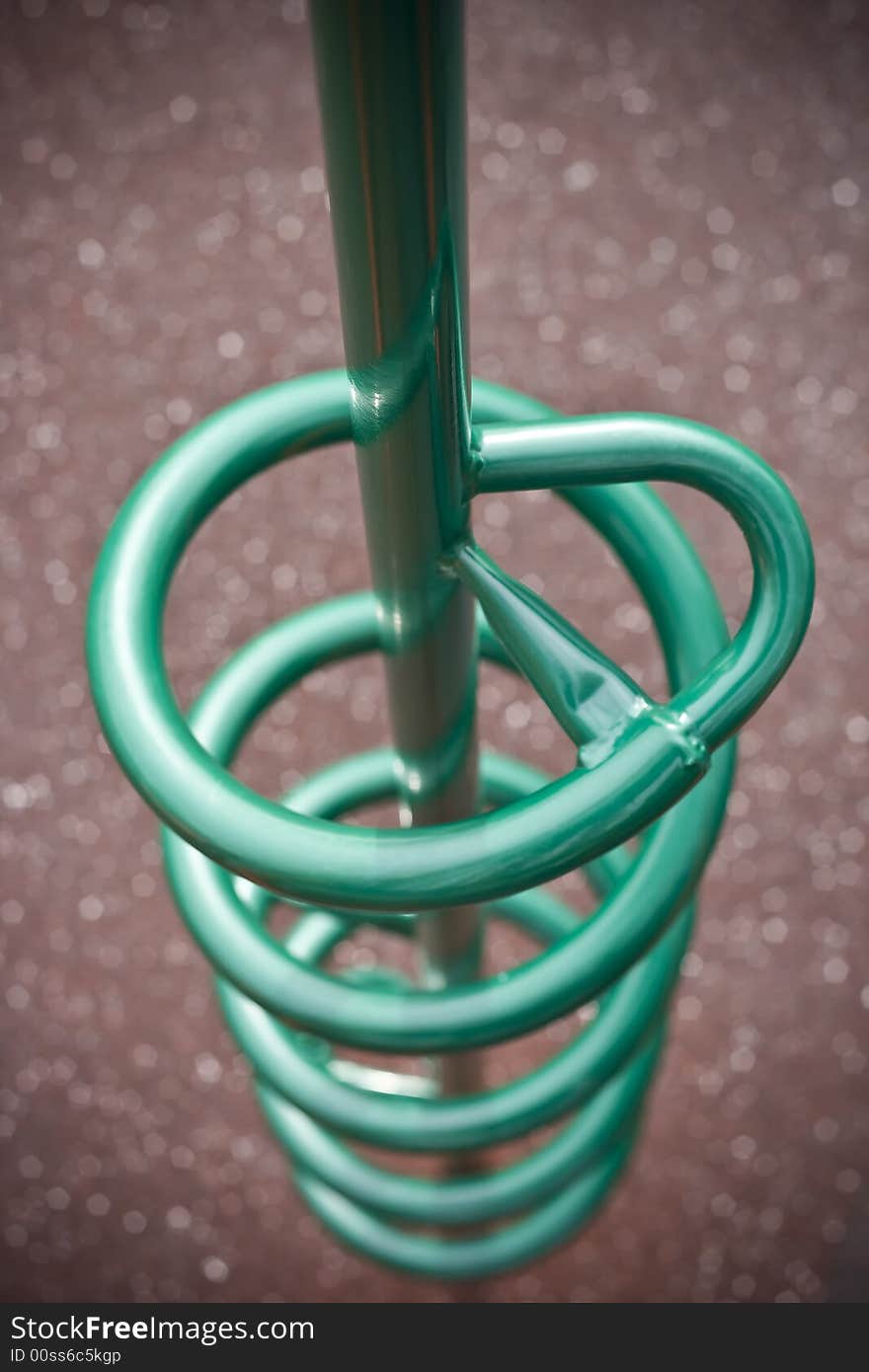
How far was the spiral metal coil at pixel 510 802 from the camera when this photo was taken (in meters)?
0.24

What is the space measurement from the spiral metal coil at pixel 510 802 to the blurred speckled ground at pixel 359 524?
280mm

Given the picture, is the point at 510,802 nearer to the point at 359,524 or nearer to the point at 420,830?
the point at 420,830

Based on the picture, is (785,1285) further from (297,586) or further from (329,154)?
(329,154)

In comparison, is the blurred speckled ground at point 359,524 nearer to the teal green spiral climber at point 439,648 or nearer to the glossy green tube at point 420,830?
the teal green spiral climber at point 439,648

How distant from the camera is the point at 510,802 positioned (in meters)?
0.33

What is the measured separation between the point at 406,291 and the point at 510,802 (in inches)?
6.3

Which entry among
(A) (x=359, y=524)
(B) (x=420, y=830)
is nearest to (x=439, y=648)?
(B) (x=420, y=830)

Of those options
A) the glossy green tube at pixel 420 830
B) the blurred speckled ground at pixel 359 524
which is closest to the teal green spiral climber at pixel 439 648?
the glossy green tube at pixel 420 830

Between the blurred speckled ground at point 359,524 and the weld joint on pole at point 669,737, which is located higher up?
the weld joint on pole at point 669,737

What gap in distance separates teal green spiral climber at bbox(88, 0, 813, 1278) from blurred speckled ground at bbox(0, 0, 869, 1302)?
0.36 meters

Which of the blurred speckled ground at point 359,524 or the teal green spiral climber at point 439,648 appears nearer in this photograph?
the teal green spiral climber at point 439,648

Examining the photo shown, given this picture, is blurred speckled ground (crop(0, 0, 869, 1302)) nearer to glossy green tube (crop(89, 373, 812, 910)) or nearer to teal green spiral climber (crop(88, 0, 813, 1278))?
teal green spiral climber (crop(88, 0, 813, 1278))

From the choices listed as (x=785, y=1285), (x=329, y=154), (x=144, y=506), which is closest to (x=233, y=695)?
(x=144, y=506)

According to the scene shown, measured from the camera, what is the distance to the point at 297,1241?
27.7 inches
